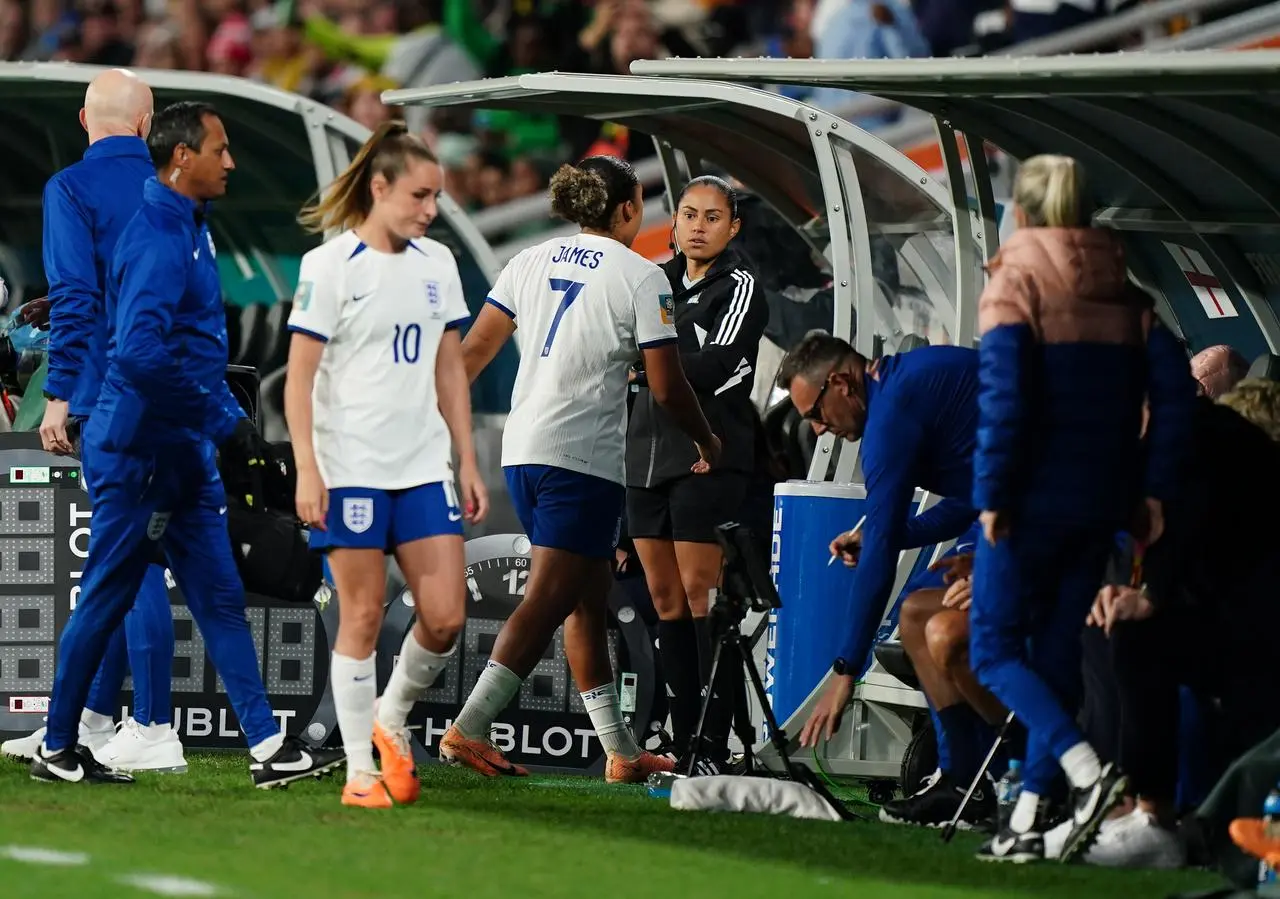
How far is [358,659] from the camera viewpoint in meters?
6.75

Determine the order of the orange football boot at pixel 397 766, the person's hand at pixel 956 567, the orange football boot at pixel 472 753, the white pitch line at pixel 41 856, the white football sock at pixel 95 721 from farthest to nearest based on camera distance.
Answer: the orange football boot at pixel 472 753 < the white football sock at pixel 95 721 < the person's hand at pixel 956 567 < the orange football boot at pixel 397 766 < the white pitch line at pixel 41 856

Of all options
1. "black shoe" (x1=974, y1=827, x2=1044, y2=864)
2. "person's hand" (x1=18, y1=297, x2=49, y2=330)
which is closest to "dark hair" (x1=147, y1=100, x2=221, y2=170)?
"person's hand" (x1=18, y1=297, x2=49, y2=330)

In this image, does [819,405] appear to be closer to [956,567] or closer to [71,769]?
[956,567]

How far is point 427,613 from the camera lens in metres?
6.82

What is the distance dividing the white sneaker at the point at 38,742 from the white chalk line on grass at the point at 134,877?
2.12m

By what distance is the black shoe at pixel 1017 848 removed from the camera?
629cm

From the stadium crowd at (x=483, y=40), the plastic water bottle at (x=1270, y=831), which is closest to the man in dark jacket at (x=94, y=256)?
the plastic water bottle at (x=1270, y=831)

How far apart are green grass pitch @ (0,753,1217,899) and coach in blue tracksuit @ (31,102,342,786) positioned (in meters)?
0.24

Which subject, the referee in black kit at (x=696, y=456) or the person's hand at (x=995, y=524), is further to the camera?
the referee in black kit at (x=696, y=456)

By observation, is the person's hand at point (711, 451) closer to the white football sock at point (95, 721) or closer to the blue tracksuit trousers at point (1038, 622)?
the blue tracksuit trousers at point (1038, 622)

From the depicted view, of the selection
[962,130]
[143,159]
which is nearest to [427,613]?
[143,159]

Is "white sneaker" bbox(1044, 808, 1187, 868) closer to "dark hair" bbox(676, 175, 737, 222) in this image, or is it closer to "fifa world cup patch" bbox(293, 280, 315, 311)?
"fifa world cup patch" bbox(293, 280, 315, 311)

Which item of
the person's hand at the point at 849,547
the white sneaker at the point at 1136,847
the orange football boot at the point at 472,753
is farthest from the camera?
the orange football boot at the point at 472,753

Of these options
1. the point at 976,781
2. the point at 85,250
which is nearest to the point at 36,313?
the point at 85,250
